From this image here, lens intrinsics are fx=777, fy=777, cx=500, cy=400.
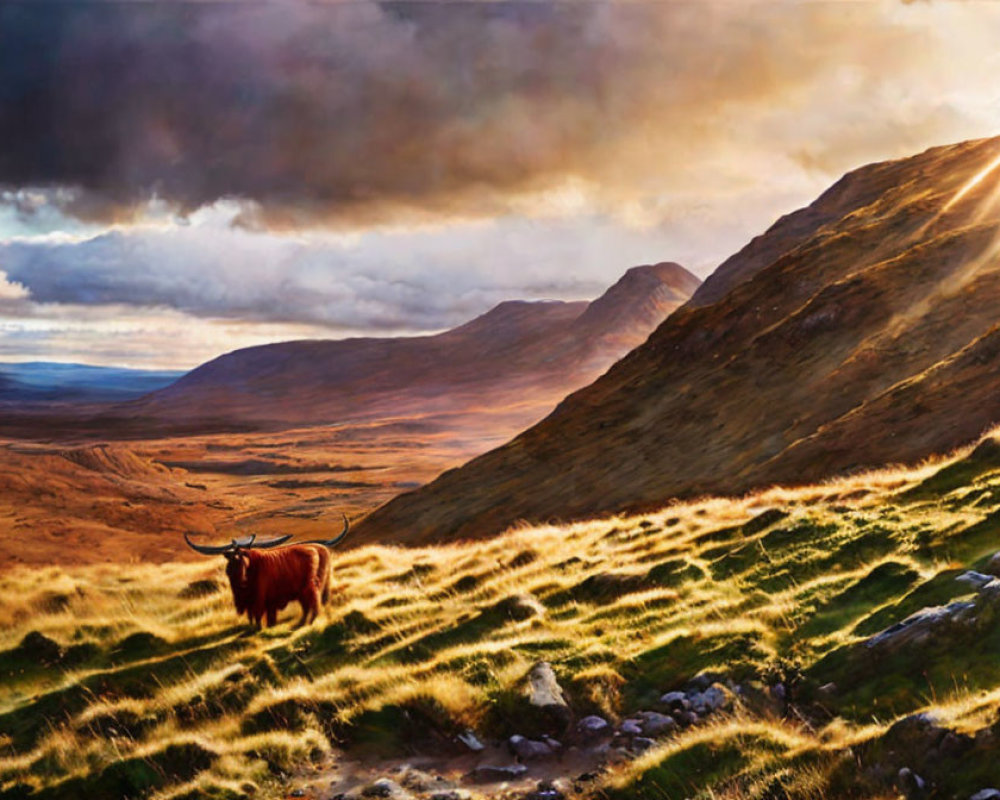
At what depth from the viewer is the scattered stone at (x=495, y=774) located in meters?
8.12

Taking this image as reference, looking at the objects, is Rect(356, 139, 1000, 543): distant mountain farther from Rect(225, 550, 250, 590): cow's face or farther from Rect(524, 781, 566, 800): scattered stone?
Rect(524, 781, 566, 800): scattered stone

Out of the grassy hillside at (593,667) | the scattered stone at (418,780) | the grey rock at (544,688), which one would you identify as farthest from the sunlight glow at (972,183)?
the scattered stone at (418,780)

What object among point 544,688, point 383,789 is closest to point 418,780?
point 383,789

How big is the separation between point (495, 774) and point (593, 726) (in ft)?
4.45

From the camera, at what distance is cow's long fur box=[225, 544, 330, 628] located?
1448 centimetres

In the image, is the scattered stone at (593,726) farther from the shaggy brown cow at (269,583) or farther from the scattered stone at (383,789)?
the shaggy brown cow at (269,583)

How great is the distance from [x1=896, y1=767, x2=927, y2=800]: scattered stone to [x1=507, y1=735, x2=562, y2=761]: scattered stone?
3.79 meters

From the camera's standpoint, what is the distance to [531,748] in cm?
866

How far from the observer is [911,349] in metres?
43.3

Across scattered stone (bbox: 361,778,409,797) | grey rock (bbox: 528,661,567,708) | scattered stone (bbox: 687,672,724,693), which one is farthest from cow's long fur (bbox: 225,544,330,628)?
scattered stone (bbox: 687,672,724,693)

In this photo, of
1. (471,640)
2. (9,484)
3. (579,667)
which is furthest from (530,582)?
(9,484)

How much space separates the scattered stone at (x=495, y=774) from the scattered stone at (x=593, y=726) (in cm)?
93

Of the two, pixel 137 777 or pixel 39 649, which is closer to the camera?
pixel 137 777

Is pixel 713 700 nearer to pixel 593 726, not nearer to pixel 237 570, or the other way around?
pixel 593 726
